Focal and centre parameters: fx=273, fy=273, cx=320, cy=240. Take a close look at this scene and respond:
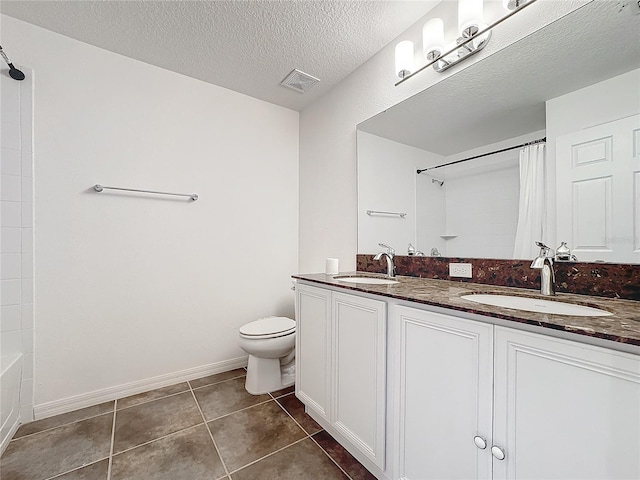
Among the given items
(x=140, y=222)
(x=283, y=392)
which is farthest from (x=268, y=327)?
(x=140, y=222)

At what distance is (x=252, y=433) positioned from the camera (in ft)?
4.66

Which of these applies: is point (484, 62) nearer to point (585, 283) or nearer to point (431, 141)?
point (431, 141)

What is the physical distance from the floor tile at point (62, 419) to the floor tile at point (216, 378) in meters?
0.49

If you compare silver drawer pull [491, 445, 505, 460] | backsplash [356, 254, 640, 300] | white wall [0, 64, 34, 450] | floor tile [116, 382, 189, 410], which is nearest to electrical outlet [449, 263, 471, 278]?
backsplash [356, 254, 640, 300]

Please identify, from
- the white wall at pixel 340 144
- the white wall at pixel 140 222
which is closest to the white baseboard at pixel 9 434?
the white wall at pixel 140 222

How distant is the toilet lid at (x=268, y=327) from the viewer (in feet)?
5.89

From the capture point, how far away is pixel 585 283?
38.9 inches

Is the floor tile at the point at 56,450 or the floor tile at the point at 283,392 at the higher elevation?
the floor tile at the point at 56,450

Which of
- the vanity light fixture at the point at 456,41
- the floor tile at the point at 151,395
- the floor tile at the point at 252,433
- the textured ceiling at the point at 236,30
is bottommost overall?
the floor tile at the point at 151,395

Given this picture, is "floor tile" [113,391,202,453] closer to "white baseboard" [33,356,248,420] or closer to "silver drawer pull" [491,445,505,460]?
"white baseboard" [33,356,248,420]

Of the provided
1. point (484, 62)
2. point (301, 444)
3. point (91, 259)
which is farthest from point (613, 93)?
point (91, 259)

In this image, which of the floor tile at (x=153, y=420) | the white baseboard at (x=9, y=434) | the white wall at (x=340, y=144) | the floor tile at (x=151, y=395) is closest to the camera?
the white baseboard at (x=9, y=434)

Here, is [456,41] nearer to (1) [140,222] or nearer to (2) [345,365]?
(2) [345,365]

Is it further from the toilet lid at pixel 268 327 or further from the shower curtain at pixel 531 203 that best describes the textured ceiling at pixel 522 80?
the toilet lid at pixel 268 327
